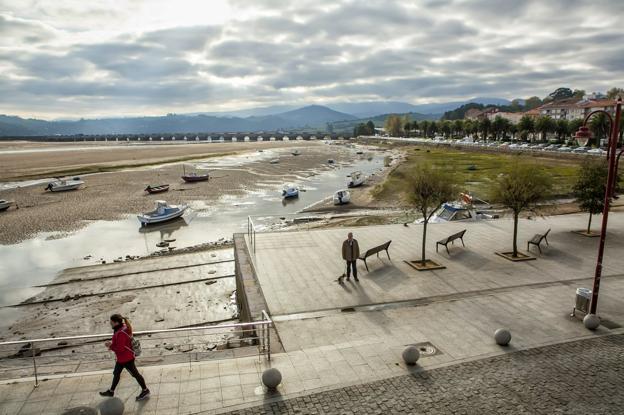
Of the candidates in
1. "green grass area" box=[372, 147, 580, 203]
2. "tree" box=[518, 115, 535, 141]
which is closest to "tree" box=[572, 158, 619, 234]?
"green grass area" box=[372, 147, 580, 203]

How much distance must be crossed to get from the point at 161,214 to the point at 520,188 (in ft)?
85.5

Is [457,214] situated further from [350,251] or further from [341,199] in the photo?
[341,199]

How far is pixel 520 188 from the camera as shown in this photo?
16094 millimetres

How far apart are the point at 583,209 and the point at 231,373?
61.0ft

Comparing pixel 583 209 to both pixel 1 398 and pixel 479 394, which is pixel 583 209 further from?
pixel 1 398

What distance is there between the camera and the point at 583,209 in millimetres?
19188

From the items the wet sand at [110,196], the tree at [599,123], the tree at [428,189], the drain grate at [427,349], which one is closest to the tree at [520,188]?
the tree at [428,189]

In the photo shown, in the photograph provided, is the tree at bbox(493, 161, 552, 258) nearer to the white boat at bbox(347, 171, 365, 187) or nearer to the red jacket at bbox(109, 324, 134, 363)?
the red jacket at bbox(109, 324, 134, 363)

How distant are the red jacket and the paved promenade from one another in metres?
0.76

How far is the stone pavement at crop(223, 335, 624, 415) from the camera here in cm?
692

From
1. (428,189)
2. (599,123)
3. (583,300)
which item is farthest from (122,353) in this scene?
(599,123)

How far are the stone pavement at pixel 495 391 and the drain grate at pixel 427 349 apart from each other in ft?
2.18

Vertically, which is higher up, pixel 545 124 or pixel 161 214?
pixel 545 124

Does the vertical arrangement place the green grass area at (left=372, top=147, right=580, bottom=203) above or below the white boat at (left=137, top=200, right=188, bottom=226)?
above
